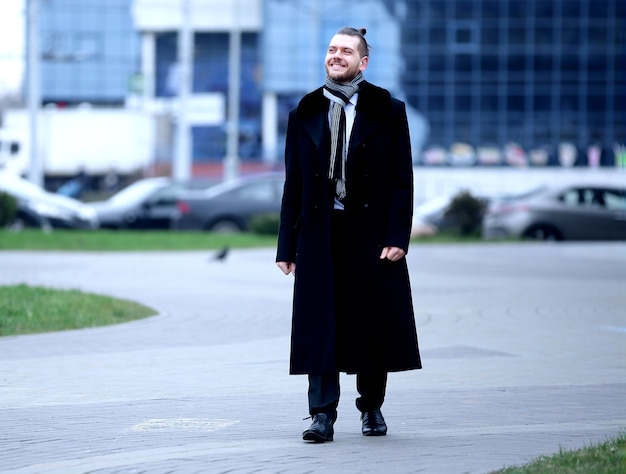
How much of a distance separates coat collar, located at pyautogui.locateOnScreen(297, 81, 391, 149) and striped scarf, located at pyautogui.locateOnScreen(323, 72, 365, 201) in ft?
0.11

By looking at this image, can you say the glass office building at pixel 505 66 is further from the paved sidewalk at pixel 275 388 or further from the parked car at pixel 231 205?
the paved sidewalk at pixel 275 388

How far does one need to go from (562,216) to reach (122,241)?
903cm

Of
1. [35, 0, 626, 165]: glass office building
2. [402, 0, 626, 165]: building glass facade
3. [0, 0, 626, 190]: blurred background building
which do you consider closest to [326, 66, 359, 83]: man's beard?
[0, 0, 626, 190]: blurred background building

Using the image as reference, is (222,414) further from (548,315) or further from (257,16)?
(257,16)

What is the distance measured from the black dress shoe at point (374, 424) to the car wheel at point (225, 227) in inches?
968

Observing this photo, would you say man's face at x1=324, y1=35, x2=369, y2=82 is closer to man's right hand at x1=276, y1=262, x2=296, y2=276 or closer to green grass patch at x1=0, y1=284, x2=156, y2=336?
man's right hand at x1=276, y1=262, x2=296, y2=276

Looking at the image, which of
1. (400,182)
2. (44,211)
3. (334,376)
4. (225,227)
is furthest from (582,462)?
(44,211)

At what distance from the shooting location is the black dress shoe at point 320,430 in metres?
6.46

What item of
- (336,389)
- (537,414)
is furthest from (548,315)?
(336,389)

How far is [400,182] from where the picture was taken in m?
6.71

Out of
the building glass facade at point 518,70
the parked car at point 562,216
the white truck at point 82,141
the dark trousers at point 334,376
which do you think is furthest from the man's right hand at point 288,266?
the building glass facade at point 518,70

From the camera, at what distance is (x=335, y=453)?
6.21 m

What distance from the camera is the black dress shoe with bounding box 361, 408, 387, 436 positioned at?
6739 millimetres

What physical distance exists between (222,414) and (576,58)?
7584 centimetres
